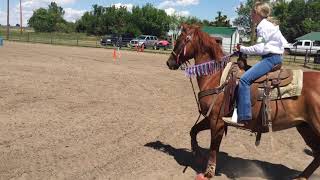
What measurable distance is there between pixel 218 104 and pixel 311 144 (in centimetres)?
158

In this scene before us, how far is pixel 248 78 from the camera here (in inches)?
229

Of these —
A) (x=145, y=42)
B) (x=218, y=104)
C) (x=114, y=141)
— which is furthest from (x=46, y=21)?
(x=218, y=104)

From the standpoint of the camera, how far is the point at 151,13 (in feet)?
280

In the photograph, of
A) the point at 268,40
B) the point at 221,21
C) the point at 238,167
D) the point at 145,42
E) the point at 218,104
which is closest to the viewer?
the point at 268,40

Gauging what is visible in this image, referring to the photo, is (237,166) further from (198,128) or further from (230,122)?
(230,122)

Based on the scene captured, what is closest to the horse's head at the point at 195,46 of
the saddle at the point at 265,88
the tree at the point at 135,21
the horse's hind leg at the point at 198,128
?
the saddle at the point at 265,88

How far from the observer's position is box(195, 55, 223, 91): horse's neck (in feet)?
20.8

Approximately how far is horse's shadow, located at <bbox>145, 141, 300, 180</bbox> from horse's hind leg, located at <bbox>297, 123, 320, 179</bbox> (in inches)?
13.7

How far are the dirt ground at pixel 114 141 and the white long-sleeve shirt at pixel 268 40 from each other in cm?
127

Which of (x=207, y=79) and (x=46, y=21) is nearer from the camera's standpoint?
(x=207, y=79)

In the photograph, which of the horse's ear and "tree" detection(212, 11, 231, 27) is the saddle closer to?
the horse's ear

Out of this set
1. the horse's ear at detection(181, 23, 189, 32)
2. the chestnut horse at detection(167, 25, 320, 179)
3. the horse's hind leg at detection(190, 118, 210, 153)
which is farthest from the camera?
the horse's hind leg at detection(190, 118, 210, 153)

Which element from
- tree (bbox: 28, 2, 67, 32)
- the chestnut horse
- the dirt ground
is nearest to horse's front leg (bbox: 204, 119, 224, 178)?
the chestnut horse

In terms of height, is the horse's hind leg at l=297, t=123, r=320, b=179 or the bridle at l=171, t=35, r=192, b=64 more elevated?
the bridle at l=171, t=35, r=192, b=64
